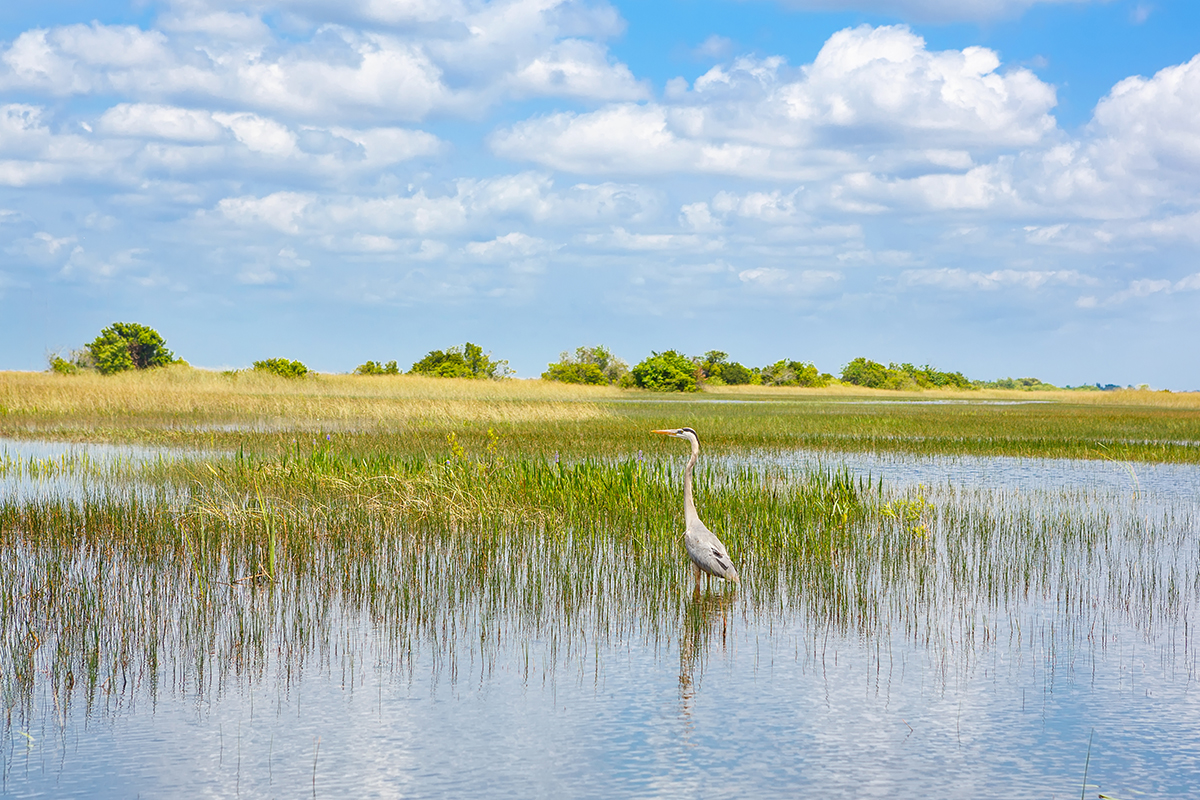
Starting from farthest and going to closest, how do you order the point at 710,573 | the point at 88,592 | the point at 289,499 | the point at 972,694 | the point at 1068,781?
the point at 289,499 < the point at 710,573 < the point at 88,592 < the point at 972,694 < the point at 1068,781

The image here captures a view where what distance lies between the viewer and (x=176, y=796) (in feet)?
16.4

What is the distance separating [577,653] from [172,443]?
18.4m

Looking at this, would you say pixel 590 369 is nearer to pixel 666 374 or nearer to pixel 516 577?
pixel 666 374

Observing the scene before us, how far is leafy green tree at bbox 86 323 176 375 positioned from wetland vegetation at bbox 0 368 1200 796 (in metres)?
46.3

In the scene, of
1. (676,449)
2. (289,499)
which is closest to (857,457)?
(676,449)

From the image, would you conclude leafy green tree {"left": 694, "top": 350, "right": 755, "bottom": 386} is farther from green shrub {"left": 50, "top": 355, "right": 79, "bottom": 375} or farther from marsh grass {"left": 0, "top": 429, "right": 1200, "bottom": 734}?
marsh grass {"left": 0, "top": 429, "right": 1200, "bottom": 734}

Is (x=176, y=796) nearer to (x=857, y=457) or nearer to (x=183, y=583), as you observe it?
(x=183, y=583)

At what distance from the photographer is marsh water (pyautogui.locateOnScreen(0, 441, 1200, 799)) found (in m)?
5.33

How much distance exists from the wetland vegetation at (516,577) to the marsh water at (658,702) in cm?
5

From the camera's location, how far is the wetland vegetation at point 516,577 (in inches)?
282

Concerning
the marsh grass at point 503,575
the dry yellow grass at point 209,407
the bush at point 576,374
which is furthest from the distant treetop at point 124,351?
the marsh grass at point 503,575

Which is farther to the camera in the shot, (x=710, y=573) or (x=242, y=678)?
(x=710, y=573)

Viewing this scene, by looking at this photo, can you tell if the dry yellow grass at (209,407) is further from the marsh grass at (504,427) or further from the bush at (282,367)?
the bush at (282,367)

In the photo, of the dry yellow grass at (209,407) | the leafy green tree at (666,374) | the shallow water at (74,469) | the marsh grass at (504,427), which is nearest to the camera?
the shallow water at (74,469)
